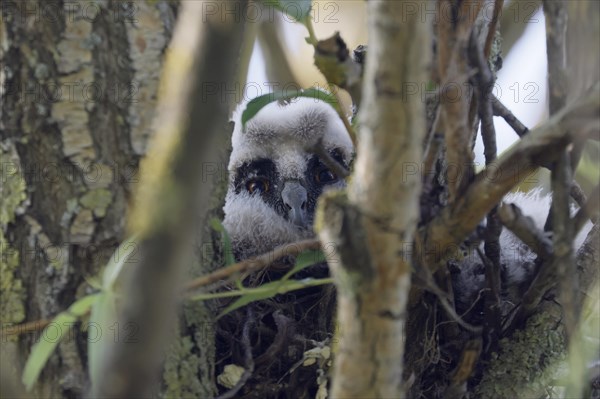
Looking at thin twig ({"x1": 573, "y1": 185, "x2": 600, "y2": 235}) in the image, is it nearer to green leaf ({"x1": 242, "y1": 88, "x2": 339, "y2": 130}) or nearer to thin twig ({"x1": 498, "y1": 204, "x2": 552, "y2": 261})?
thin twig ({"x1": 498, "y1": 204, "x2": 552, "y2": 261})

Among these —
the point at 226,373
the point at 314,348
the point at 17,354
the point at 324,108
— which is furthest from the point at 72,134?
the point at 324,108

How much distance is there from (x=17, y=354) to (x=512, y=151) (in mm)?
888

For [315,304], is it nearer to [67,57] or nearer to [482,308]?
[482,308]

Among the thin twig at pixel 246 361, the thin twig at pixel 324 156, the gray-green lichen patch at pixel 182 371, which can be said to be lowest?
the thin twig at pixel 246 361

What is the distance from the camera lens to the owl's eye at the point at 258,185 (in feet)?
8.63

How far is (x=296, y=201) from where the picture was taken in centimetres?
241

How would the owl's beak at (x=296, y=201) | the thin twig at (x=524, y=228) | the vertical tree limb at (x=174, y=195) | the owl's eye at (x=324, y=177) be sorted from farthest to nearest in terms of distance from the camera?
the owl's eye at (x=324, y=177) → the owl's beak at (x=296, y=201) → the thin twig at (x=524, y=228) → the vertical tree limb at (x=174, y=195)

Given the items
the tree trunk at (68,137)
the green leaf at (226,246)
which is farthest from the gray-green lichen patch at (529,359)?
the tree trunk at (68,137)

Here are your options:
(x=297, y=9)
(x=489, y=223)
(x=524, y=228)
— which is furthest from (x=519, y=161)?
(x=297, y=9)

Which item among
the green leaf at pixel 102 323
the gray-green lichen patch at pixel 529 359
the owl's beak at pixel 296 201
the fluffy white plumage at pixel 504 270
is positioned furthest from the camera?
the owl's beak at pixel 296 201

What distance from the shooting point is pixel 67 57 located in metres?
1.46

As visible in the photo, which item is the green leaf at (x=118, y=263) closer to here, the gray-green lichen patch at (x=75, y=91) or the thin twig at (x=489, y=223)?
the gray-green lichen patch at (x=75, y=91)

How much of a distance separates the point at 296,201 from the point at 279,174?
0.69 feet

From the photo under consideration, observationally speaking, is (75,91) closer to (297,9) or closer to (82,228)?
(82,228)
